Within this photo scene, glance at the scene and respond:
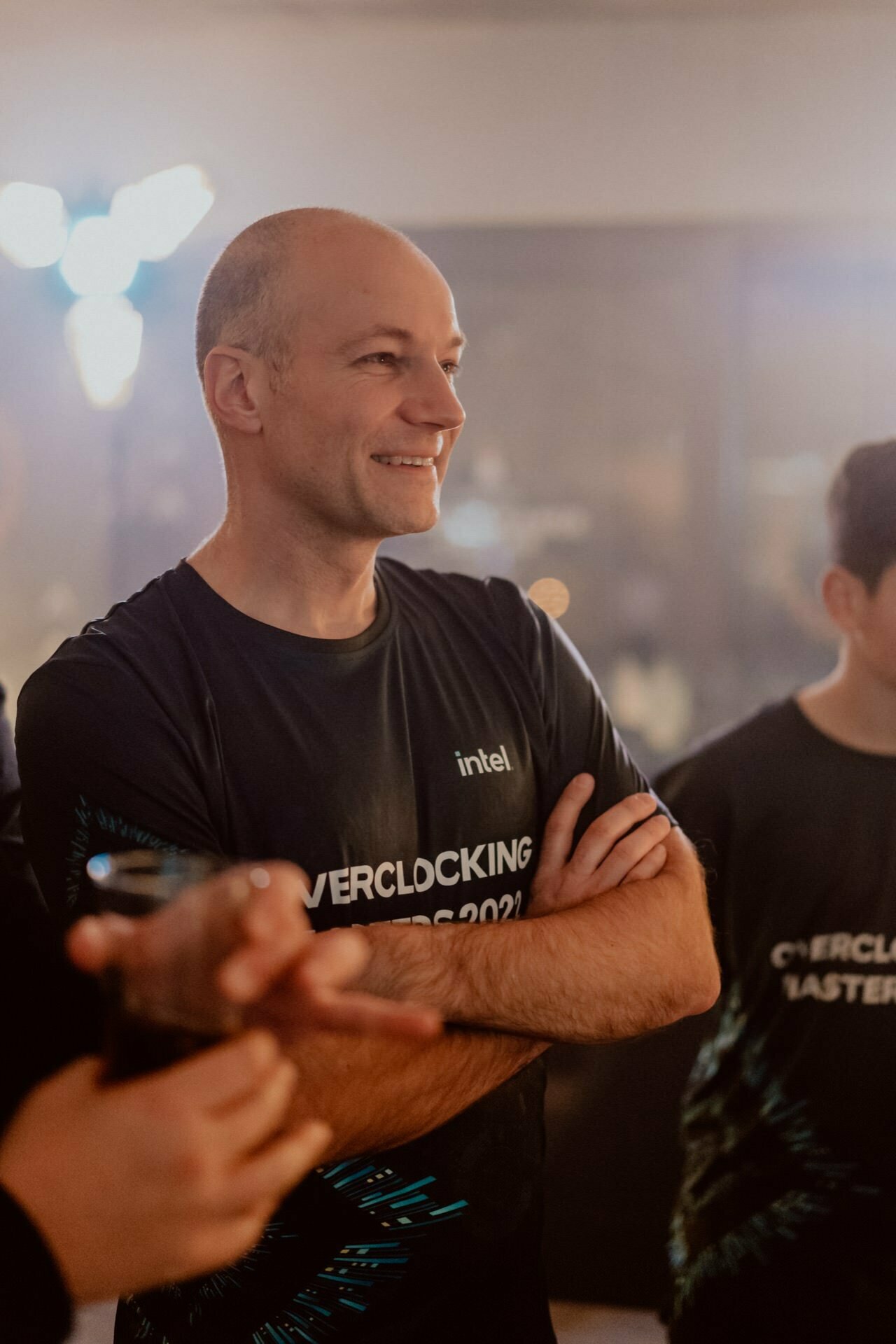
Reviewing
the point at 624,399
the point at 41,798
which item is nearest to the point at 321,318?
the point at 41,798

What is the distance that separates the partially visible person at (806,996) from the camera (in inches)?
65.5

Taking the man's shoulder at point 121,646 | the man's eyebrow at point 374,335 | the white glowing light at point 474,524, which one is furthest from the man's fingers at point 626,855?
the white glowing light at point 474,524

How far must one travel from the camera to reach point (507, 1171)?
1.40 meters

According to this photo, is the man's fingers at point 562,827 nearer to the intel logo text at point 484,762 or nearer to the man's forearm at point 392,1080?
the intel logo text at point 484,762

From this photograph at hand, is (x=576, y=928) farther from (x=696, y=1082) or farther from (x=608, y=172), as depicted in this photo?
(x=608, y=172)

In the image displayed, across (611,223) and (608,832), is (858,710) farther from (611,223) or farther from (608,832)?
(611,223)

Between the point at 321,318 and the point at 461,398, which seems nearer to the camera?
the point at 321,318

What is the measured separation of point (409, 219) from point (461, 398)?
0.68 metres

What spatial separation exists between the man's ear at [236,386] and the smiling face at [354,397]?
0.7 inches

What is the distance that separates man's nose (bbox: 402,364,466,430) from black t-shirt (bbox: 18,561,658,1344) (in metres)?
0.24

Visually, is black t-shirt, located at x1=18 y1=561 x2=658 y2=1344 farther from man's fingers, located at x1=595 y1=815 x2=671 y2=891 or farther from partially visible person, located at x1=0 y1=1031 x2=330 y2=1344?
partially visible person, located at x1=0 y1=1031 x2=330 y2=1344

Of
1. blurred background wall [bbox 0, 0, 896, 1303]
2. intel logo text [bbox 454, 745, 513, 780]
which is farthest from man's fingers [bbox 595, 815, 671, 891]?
blurred background wall [bbox 0, 0, 896, 1303]

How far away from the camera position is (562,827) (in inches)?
57.3

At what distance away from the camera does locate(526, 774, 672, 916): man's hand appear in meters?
1.41
